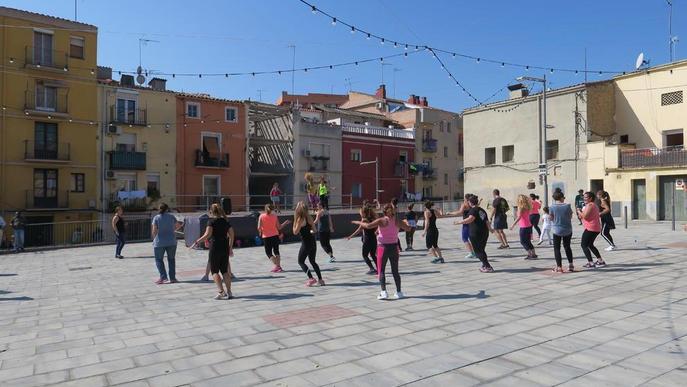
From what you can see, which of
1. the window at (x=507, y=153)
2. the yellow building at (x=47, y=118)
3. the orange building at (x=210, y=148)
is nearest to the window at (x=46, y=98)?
the yellow building at (x=47, y=118)

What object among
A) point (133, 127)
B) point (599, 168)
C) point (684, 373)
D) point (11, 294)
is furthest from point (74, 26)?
point (684, 373)

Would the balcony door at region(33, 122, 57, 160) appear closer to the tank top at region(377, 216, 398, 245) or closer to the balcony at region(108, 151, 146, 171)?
the balcony at region(108, 151, 146, 171)

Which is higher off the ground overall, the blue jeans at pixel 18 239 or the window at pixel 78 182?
the window at pixel 78 182

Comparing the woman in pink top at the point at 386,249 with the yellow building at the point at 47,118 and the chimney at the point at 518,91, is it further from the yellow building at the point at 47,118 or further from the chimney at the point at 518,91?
the chimney at the point at 518,91

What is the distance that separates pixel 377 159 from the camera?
44.9 meters

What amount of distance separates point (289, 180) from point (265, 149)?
A: 12.7ft

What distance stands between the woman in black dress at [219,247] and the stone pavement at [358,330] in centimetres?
39

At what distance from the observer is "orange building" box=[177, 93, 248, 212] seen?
3656 cm

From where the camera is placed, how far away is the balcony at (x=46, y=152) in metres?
31.5

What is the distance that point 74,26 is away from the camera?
3356 centimetres

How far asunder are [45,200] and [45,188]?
2.65ft

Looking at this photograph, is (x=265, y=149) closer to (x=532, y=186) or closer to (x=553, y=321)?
(x=532, y=186)

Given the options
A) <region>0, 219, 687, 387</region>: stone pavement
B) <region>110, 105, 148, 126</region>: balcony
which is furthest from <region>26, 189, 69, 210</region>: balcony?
<region>0, 219, 687, 387</region>: stone pavement

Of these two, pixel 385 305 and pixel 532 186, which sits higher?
pixel 532 186
